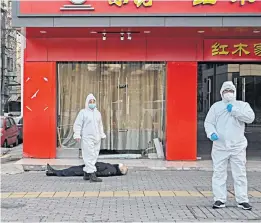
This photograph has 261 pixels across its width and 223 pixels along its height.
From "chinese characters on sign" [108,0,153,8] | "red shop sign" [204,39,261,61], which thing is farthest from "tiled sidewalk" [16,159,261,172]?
"chinese characters on sign" [108,0,153,8]

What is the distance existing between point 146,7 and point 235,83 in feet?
24.8

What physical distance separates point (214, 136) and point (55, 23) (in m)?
5.83

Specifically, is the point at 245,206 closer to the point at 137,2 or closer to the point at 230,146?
the point at 230,146

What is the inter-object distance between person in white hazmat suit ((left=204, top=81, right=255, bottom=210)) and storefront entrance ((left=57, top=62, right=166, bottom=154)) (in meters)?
6.45

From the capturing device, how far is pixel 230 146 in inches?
281

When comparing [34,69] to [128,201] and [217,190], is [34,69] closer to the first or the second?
[128,201]

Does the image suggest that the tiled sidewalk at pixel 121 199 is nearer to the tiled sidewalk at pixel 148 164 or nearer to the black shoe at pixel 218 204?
the black shoe at pixel 218 204

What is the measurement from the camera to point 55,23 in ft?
37.3

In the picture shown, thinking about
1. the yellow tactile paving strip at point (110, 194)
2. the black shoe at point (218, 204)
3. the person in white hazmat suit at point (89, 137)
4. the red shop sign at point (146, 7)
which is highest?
the red shop sign at point (146, 7)

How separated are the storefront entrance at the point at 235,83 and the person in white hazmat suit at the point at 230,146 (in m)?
7.97

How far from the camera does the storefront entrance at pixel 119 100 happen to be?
13.8 meters

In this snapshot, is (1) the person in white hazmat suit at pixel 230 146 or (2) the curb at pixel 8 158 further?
(2) the curb at pixel 8 158

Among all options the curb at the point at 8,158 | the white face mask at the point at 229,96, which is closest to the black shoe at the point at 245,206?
the white face mask at the point at 229,96

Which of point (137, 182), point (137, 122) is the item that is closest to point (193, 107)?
point (137, 122)
